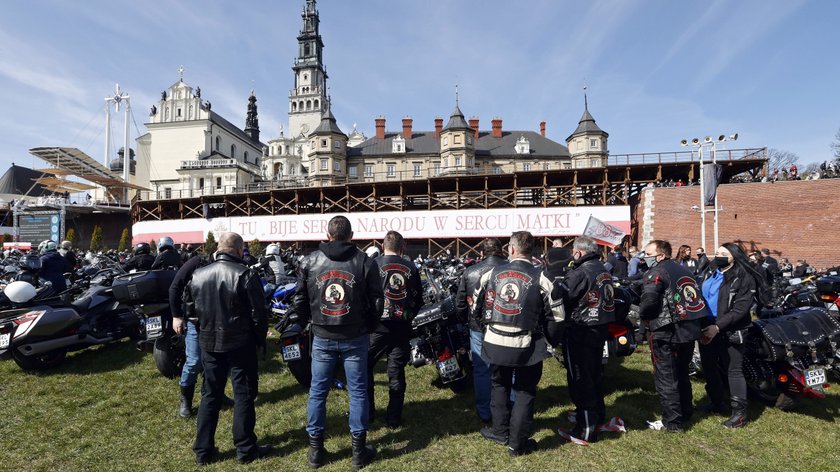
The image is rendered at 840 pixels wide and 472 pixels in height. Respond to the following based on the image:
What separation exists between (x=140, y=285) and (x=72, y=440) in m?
1.93

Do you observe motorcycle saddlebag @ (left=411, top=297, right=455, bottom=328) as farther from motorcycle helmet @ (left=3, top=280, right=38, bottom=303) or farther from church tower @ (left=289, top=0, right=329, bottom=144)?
church tower @ (left=289, top=0, right=329, bottom=144)

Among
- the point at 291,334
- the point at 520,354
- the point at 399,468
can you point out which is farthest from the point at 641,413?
the point at 291,334

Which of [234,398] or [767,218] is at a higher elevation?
[767,218]

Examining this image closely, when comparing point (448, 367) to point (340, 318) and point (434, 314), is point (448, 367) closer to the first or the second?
point (434, 314)

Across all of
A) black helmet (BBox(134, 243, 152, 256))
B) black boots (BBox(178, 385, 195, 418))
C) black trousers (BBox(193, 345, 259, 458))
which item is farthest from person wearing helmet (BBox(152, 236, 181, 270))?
black trousers (BBox(193, 345, 259, 458))

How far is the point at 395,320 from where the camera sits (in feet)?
13.4

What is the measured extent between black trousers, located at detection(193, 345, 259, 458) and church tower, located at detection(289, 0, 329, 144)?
74867 mm

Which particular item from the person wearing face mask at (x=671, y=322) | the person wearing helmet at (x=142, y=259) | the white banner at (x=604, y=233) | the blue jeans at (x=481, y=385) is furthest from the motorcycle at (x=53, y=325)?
the white banner at (x=604, y=233)

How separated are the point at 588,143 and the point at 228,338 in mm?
48672

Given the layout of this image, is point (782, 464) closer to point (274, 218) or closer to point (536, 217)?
point (536, 217)

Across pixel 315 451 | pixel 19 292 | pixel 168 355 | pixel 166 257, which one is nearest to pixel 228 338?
pixel 315 451

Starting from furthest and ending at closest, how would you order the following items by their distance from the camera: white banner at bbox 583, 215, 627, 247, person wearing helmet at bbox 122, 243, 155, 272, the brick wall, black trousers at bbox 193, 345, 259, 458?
the brick wall < white banner at bbox 583, 215, 627, 247 < person wearing helmet at bbox 122, 243, 155, 272 < black trousers at bbox 193, 345, 259, 458

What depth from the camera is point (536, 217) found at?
25.6m

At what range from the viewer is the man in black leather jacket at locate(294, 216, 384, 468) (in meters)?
3.25
